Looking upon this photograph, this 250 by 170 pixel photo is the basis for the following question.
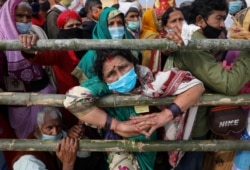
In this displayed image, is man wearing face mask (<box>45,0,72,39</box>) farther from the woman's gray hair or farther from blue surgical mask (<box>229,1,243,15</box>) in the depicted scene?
blue surgical mask (<box>229,1,243,15</box>)

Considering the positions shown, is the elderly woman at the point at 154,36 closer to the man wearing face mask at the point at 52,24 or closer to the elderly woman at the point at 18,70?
the elderly woman at the point at 18,70

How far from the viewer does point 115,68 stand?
2150mm

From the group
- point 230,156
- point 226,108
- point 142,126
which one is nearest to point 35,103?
point 142,126

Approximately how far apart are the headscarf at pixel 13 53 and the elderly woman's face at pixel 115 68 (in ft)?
2.50

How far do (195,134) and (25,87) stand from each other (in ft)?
4.28

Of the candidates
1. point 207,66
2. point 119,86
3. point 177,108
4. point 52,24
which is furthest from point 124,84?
point 52,24

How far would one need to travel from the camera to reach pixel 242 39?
2.01 metres

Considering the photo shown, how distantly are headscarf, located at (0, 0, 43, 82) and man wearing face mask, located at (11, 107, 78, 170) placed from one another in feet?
1.04

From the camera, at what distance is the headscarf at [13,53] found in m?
2.58

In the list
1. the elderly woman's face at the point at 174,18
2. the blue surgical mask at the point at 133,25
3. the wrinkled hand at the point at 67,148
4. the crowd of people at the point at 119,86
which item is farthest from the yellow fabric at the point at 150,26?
the wrinkled hand at the point at 67,148

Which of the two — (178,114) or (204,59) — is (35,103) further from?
(204,59)

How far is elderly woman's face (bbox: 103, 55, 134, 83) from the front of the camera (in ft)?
7.03

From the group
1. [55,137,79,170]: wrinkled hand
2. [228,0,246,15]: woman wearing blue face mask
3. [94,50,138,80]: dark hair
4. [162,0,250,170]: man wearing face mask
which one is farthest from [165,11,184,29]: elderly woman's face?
[228,0,246,15]: woman wearing blue face mask

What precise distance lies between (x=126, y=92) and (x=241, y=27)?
81cm
